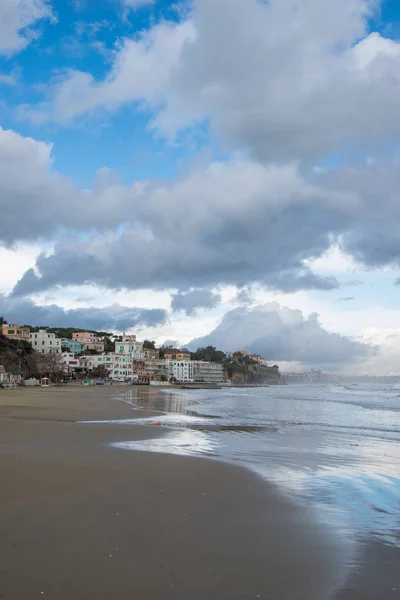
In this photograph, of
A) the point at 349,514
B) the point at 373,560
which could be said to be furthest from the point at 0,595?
the point at 349,514

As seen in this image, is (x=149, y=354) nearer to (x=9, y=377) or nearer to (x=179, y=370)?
(x=179, y=370)

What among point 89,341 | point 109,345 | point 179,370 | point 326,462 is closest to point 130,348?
point 109,345

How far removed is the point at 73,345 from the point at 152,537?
15817 centimetres

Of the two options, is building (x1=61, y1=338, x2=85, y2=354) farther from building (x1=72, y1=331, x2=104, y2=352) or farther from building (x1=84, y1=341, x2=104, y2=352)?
building (x1=72, y1=331, x2=104, y2=352)

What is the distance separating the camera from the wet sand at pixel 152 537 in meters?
4.81

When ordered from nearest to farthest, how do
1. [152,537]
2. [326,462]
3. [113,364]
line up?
1. [152,537]
2. [326,462]
3. [113,364]

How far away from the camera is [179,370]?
638ft

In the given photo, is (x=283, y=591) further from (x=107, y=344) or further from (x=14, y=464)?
(x=107, y=344)

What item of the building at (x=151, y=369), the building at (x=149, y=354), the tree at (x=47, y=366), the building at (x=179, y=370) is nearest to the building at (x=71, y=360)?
the building at (x=151, y=369)

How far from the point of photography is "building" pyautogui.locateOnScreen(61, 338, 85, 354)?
153 meters

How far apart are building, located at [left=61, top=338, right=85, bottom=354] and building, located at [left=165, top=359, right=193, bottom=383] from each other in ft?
127

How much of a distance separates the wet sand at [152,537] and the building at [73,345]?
5838 inches

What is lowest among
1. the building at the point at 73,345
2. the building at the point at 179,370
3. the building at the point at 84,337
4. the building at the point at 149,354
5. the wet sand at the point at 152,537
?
the building at the point at 179,370

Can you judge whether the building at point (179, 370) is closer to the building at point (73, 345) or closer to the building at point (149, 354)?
the building at point (149, 354)
